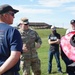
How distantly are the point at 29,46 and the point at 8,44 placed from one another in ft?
13.0

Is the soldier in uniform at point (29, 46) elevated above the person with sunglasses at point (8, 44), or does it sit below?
below

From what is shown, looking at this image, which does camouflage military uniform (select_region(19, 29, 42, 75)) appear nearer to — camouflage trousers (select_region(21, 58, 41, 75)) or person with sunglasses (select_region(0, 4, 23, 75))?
camouflage trousers (select_region(21, 58, 41, 75))

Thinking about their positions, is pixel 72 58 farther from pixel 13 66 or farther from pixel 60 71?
pixel 60 71

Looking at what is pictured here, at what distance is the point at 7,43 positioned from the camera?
4473 mm

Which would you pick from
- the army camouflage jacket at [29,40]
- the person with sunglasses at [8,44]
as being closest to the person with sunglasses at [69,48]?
the person with sunglasses at [8,44]

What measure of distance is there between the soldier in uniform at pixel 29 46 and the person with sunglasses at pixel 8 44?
12.2ft

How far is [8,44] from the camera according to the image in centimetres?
447

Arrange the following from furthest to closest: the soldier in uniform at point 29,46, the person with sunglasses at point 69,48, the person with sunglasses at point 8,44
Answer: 1. the soldier in uniform at point 29,46
2. the person with sunglasses at point 69,48
3. the person with sunglasses at point 8,44

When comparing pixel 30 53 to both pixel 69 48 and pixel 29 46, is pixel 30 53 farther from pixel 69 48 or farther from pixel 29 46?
pixel 69 48

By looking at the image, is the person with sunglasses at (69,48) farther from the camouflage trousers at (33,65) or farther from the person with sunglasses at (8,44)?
the camouflage trousers at (33,65)

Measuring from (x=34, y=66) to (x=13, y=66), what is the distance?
403 cm

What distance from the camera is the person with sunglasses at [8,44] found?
14.3ft

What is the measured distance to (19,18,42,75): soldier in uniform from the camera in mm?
8391

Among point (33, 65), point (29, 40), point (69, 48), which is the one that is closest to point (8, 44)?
point (69, 48)
